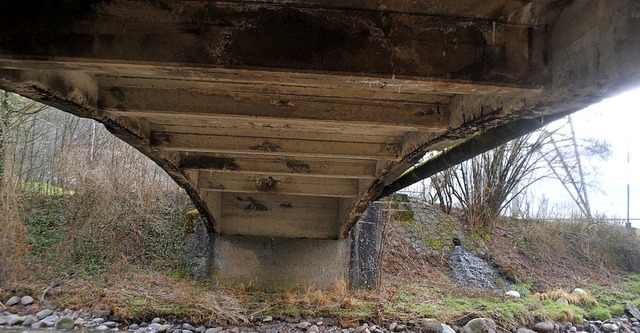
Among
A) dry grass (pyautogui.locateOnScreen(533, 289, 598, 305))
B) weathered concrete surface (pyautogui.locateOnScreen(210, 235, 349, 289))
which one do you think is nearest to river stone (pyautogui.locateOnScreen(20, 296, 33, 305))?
weathered concrete surface (pyautogui.locateOnScreen(210, 235, 349, 289))

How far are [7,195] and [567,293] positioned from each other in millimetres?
11260

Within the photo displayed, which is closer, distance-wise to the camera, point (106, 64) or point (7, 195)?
point (106, 64)

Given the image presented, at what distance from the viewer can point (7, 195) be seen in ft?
25.5

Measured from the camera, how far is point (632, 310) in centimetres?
874

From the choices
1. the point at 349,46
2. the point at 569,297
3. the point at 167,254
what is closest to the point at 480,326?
the point at 569,297

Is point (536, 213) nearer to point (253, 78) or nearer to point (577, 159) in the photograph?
point (577, 159)

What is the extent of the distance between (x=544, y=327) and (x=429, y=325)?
2101 millimetres

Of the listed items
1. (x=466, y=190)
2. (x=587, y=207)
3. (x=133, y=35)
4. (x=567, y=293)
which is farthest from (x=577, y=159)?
(x=133, y=35)

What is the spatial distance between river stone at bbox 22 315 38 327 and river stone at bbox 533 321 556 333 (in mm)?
8049

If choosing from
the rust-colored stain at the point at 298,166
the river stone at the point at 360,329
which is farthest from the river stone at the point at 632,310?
the rust-colored stain at the point at 298,166

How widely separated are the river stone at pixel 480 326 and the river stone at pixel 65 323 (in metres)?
6.11

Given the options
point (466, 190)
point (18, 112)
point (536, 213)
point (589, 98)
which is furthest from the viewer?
point (536, 213)

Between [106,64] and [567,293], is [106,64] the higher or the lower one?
the higher one

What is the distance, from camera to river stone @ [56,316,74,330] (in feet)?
20.0
